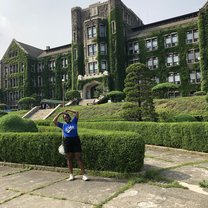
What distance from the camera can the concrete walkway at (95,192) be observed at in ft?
20.9

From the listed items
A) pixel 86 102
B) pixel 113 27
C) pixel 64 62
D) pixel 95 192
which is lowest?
pixel 95 192

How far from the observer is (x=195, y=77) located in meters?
45.4

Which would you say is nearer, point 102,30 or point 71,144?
point 71,144

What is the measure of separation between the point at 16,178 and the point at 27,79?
59.7m

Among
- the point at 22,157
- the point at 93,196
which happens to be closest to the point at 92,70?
the point at 22,157

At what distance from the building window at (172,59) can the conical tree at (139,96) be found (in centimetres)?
2506

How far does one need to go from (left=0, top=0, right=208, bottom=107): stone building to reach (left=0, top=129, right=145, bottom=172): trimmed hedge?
35.1 m

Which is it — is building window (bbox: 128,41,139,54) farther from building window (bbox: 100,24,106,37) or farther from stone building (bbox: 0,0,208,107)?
building window (bbox: 100,24,106,37)

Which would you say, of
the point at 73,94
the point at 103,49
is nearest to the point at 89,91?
the point at 73,94

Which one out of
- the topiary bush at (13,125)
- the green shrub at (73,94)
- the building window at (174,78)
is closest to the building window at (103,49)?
the green shrub at (73,94)

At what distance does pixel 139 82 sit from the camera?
24188 millimetres

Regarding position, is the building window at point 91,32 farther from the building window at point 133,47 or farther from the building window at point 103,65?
the building window at point 133,47

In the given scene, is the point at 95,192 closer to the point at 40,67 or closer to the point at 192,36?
the point at 192,36

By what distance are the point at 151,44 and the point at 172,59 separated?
4932 mm
